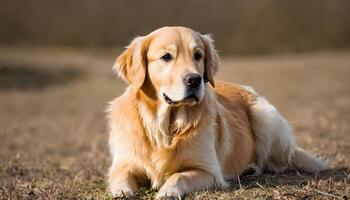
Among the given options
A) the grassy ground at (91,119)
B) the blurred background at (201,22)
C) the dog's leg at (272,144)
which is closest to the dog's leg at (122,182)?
the grassy ground at (91,119)

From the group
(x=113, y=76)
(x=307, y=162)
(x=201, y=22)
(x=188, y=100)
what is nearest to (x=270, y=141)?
(x=307, y=162)

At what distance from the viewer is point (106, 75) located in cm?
2294

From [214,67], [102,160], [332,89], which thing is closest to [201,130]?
[214,67]

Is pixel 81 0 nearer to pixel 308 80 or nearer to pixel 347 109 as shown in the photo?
pixel 308 80

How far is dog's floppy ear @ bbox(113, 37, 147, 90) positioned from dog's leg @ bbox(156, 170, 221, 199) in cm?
91

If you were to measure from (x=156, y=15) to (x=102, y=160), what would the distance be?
2438 centimetres

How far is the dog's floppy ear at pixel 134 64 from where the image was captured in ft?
18.0

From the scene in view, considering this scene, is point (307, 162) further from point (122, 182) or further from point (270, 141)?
point (122, 182)

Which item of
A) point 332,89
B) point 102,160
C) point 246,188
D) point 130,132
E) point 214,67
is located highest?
point 214,67

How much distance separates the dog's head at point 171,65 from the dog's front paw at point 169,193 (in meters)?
0.75

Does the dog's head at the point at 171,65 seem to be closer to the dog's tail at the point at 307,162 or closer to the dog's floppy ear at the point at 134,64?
the dog's floppy ear at the point at 134,64

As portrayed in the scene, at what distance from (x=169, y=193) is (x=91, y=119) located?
8050 millimetres

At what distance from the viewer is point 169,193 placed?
193 inches

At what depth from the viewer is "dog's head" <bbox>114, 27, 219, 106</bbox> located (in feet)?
16.9
